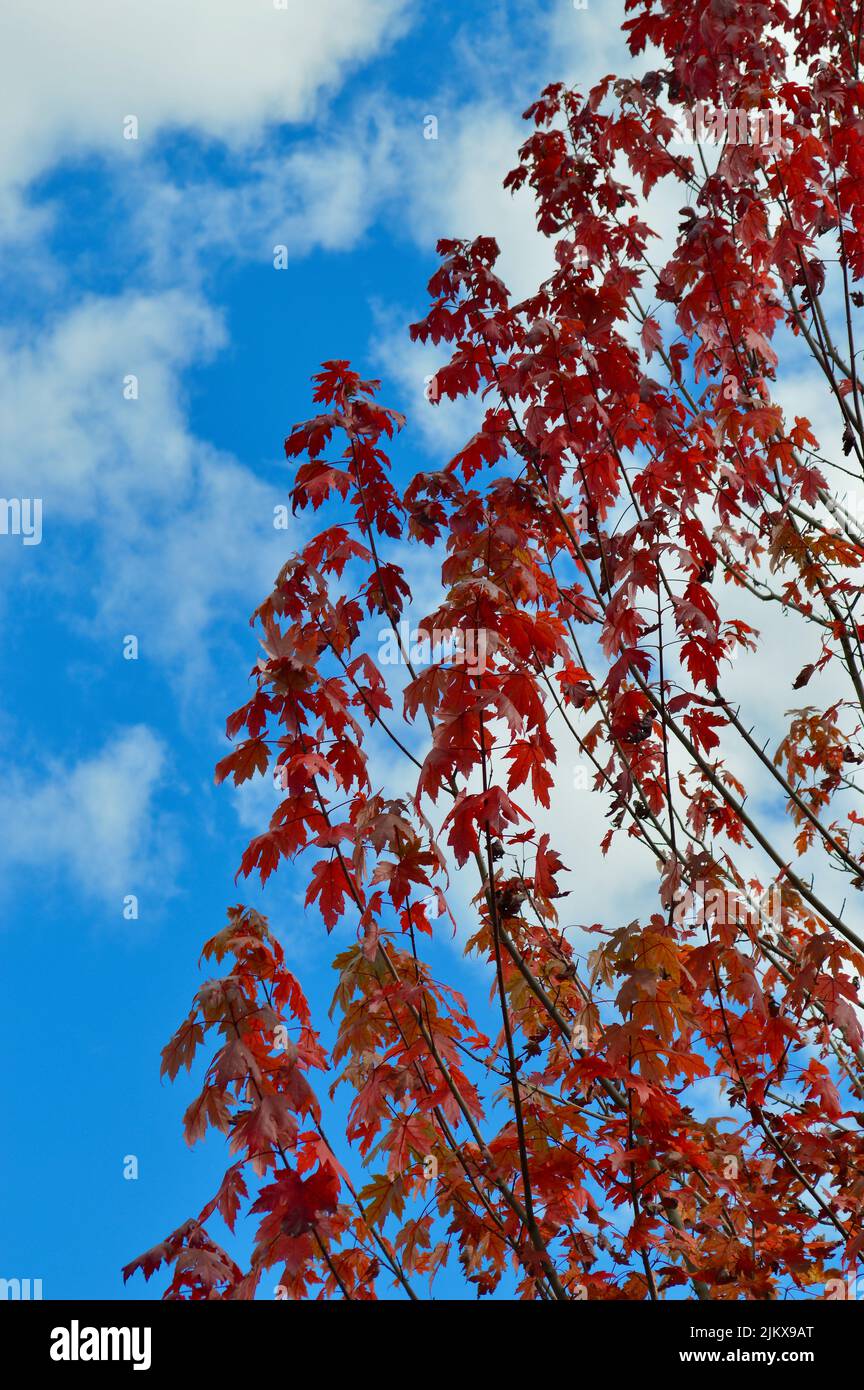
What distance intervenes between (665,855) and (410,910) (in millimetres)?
1852

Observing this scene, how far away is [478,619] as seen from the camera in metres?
3.65

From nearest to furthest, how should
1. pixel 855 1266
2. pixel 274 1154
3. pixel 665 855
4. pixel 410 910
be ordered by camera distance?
pixel 274 1154 → pixel 410 910 → pixel 855 1266 → pixel 665 855

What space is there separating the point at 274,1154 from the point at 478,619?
1841 mm

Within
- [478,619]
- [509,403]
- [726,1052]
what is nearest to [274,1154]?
[478,619]

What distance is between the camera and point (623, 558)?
4.92 m

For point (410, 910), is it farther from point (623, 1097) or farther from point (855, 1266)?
point (855, 1266)

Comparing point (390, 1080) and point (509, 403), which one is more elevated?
point (509, 403)

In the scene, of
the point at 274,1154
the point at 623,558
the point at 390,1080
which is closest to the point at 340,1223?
the point at 390,1080

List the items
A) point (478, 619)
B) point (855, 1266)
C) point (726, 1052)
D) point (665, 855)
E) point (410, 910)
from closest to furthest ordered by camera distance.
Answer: point (478, 619) → point (410, 910) → point (855, 1266) → point (726, 1052) → point (665, 855)

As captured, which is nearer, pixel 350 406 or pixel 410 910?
pixel 410 910

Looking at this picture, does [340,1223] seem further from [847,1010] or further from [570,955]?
[847,1010]

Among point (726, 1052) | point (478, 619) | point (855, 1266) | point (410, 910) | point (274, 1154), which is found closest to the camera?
point (274, 1154)

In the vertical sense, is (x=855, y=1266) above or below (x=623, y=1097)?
below

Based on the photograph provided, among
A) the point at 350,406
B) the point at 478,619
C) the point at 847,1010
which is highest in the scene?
the point at 350,406
